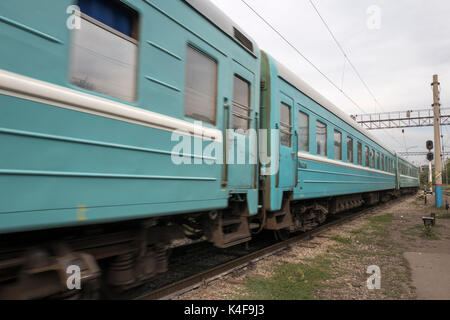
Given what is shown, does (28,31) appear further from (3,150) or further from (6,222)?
(6,222)

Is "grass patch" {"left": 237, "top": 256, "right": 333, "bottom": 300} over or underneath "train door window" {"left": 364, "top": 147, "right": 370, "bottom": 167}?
underneath

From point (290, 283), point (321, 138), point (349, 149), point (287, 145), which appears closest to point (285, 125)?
point (287, 145)

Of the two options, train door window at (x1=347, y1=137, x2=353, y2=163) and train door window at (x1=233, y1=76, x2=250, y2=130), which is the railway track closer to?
train door window at (x1=233, y1=76, x2=250, y2=130)

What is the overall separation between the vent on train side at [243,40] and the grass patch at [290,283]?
341cm

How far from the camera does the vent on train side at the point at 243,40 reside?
442 cm

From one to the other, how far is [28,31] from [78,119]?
2.06 ft

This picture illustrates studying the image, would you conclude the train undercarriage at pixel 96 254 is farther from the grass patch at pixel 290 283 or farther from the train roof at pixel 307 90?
the train roof at pixel 307 90

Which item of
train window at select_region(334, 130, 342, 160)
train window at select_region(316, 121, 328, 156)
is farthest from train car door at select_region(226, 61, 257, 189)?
train window at select_region(334, 130, 342, 160)

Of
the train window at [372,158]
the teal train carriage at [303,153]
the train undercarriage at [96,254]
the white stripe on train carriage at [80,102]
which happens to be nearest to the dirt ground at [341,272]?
the train undercarriage at [96,254]

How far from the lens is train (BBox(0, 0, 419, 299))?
6.49 ft

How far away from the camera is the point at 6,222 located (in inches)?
73.2

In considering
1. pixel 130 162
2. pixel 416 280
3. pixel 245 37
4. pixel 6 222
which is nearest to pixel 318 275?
pixel 416 280

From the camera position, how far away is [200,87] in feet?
12.1

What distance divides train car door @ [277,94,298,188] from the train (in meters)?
0.62
